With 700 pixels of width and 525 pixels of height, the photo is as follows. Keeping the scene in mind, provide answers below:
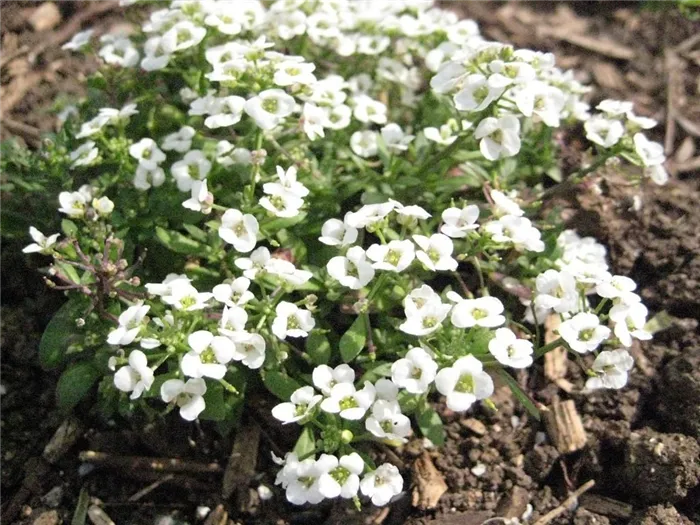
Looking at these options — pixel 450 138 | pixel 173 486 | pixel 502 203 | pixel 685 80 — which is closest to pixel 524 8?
pixel 685 80

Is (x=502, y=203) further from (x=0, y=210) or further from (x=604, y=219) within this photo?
(x=0, y=210)

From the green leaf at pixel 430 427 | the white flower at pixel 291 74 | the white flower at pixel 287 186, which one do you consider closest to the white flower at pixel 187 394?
the white flower at pixel 287 186

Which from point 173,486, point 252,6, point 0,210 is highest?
point 252,6

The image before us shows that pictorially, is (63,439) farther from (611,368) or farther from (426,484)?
(611,368)

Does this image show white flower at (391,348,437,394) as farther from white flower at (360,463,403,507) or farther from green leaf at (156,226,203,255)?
green leaf at (156,226,203,255)

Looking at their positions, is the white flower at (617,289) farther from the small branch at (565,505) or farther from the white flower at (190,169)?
the white flower at (190,169)

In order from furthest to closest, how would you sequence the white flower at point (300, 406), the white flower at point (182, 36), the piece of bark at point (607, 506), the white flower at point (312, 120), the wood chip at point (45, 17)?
the wood chip at point (45, 17)
the white flower at point (182, 36)
the white flower at point (312, 120)
the piece of bark at point (607, 506)
the white flower at point (300, 406)
